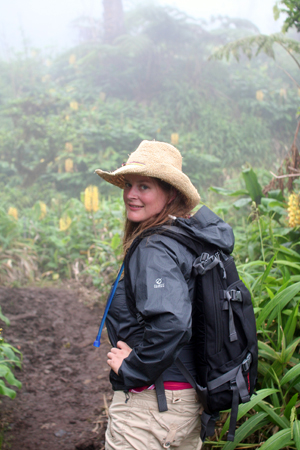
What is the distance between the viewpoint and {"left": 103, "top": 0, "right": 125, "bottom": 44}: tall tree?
1366cm

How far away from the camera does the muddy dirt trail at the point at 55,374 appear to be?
2.49 m

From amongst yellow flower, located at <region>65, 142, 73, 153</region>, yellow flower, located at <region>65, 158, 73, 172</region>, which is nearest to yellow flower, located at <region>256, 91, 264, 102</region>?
yellow flower, located at <region>65, 142, 73, 153</region>

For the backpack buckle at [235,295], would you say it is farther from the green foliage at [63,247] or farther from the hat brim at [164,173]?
the green foliage at [63,247]

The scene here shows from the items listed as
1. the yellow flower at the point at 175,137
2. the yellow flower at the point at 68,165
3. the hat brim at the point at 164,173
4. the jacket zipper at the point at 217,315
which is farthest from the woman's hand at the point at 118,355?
the yellow flower at the point at 175,137

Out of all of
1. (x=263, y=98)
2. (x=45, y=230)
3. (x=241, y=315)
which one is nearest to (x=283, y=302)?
(x=241, y=315)

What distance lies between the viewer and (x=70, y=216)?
594 centimetres

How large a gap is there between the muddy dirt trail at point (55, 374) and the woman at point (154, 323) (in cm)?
128

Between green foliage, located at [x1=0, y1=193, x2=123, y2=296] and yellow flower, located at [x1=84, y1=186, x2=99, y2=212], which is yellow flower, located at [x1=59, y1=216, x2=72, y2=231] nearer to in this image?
green foliage, located at [x1=0, y1=193, x2=123, y2=296]

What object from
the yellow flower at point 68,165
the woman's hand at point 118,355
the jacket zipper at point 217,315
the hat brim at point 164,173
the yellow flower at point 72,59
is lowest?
the woman's hand at point 118,355

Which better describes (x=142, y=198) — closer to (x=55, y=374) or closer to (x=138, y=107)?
(x=55, y=374)

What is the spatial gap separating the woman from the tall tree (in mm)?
14252

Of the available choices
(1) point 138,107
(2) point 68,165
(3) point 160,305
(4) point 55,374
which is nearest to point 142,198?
(3) point 160,305

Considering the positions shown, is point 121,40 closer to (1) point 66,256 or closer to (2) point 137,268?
(1) point 66,256

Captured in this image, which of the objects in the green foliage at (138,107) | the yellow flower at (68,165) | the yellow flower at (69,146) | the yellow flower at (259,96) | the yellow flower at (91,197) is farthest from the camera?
the yellow flower at (259,96)
